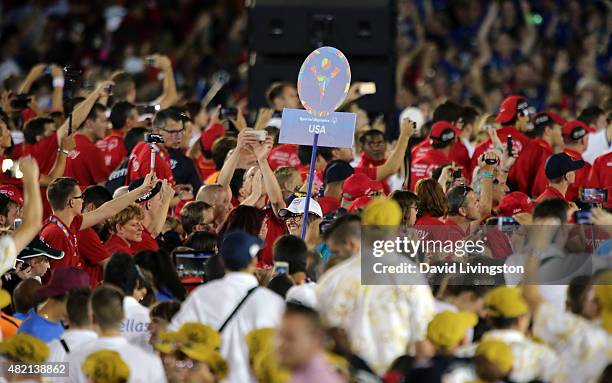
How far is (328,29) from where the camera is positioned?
15.5 meters

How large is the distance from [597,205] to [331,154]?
3414mm

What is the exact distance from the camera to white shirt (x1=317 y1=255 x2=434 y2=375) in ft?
26.4

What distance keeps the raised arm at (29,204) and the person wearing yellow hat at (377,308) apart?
160 centimetres

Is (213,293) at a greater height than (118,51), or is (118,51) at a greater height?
(118,51)

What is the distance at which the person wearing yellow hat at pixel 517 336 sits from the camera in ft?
25.5

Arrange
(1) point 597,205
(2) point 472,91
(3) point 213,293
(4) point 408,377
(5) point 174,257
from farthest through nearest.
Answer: (2) point 472,91 → (1) point 597,205 → (5) point 174,257 → (3) point 213,293 → (4) point 408,377

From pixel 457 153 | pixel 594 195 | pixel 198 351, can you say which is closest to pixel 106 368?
pixel 198 351

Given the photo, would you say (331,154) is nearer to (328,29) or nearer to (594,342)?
(328,29)

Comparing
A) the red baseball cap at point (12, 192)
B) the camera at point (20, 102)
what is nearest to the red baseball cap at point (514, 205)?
the red baseball cap at point (12, 192)

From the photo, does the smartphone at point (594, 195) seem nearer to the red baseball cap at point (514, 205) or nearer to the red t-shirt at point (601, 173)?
the red baseball cap at point (514, 205)

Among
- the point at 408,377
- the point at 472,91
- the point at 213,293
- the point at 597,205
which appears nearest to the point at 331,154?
the point at 597,205

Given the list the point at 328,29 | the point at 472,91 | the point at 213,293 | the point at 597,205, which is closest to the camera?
the point at 213,293

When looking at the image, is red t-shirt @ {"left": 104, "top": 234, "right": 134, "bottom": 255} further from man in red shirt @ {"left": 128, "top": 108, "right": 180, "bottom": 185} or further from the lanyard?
man in red shirt @ {"left": 128, "top": 108, "right": 180, "bottom": 185}

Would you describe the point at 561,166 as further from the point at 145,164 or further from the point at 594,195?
the point at 145,164
